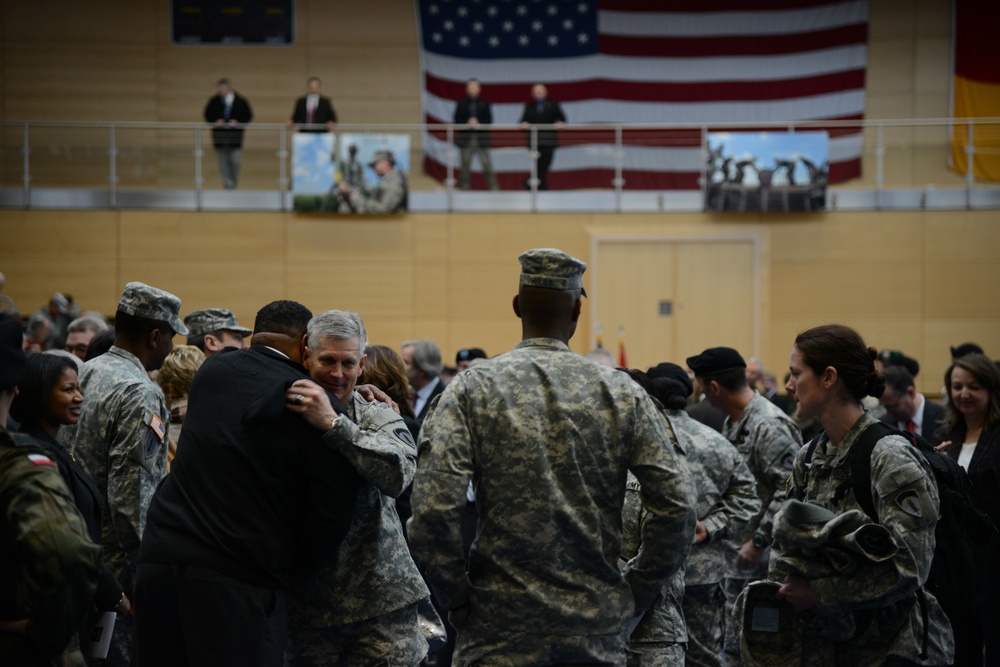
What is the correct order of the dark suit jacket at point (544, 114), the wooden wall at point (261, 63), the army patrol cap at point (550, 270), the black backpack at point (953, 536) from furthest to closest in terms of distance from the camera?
the wooden wall at point (261, 63) < the dark suit jacket at point (544, 114) < the black backpack at point (953, 536) < the army patrol cap at point (550, 270)

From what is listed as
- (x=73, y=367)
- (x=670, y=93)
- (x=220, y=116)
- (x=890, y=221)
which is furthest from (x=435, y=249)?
(x=73, y=367)

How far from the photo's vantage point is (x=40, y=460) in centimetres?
252

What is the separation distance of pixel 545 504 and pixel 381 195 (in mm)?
12227

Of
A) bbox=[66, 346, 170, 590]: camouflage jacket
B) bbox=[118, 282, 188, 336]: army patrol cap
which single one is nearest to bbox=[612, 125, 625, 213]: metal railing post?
bbox=[118, 282, 188, 336]: army patrol cap

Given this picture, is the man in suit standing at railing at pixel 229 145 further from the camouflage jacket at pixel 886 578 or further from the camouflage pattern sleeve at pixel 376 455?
the camouflage jacket at pixel 886 578

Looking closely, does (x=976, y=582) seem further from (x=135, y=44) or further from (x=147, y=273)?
(x=135, y=44)

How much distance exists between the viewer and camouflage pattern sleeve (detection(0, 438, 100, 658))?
2.37 meters

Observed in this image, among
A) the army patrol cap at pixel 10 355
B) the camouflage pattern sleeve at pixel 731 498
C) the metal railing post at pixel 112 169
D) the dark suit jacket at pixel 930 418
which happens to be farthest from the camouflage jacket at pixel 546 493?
the metal railing post at pixel 112 169

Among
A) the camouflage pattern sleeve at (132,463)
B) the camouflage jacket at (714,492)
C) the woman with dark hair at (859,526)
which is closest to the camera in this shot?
the woman with dark hair at (859,526)

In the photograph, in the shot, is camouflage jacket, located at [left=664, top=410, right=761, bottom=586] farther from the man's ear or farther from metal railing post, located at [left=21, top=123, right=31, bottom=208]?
metal railing post, located at [left=21, top=123, right=31, bottom=208]

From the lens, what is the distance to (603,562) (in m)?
2.82

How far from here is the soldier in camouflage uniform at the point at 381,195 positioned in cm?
1455

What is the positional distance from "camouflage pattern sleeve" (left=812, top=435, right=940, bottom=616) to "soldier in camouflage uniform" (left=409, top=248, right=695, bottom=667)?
53cm

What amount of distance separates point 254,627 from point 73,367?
43.7 inches
